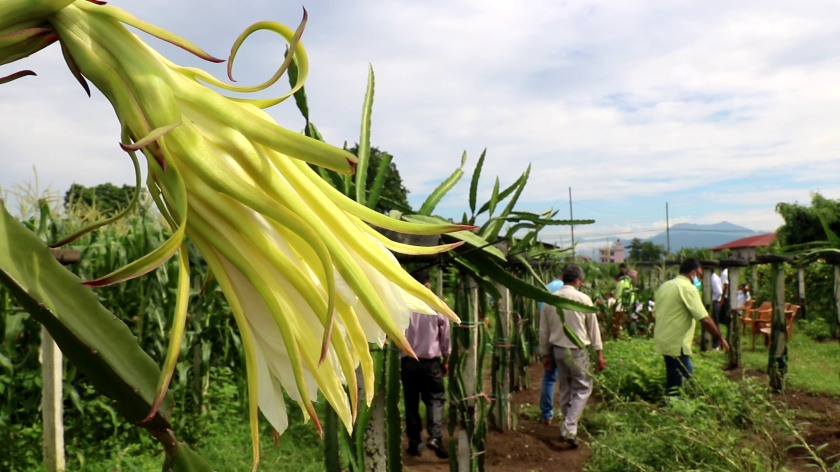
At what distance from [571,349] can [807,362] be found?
215 inches

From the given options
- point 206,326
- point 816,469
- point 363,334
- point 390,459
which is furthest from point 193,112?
point 816,469

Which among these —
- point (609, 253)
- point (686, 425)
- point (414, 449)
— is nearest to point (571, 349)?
point (414, 449)

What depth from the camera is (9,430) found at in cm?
316

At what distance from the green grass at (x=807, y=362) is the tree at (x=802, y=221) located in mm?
6534

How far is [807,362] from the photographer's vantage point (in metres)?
8.05

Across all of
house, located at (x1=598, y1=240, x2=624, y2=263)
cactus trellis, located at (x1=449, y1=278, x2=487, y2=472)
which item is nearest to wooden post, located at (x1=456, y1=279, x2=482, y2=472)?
cactus trellis, located at (x1=449, y1=278, x2=487, y2=472)

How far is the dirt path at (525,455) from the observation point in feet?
14.3

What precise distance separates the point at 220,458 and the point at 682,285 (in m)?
4.08

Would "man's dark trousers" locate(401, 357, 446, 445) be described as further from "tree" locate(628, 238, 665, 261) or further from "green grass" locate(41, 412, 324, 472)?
"tree" locate(628, 238, 665, 261)

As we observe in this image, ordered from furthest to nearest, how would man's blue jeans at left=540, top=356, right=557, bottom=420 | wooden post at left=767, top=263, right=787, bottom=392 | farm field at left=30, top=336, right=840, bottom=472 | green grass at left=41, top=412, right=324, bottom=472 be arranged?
wooden post at left=767, top=263, right=787, bottom=392 → man's blue jeans at left=540, top=356, right=557, bottom=420 → farm field at left=30, top=336, right=840, bottom=472 → green grass at left=41, top=412, right=324, bottom=472

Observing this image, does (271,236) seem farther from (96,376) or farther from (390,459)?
(390,459)

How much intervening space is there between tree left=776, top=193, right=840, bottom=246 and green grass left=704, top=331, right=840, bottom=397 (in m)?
6.53

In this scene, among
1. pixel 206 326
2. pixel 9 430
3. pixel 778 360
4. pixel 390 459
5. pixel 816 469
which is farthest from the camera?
pixel 778 360

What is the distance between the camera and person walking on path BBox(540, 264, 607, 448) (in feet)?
15.7
